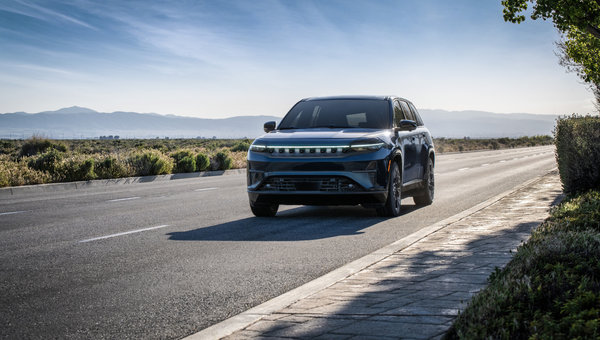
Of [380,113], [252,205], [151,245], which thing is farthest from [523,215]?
[151,245]

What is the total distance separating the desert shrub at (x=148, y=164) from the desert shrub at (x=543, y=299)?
22272mm

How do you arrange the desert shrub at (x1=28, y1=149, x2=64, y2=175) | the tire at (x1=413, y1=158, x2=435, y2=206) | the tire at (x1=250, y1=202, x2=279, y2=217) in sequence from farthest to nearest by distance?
the desert shrub at (x1=28, y1=149, x2=64, y2=175) → the tire at (x1=413, y1=158, x2=435, y2=206) → the tire at (x1=250, y1=202, x2=279, y2=217)

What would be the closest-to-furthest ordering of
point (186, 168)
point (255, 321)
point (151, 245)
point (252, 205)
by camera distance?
point (255, 321), point (151, 245), point (252, 205), point (186, 168)

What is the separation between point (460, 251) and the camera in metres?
7.12

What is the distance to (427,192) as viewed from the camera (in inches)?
524

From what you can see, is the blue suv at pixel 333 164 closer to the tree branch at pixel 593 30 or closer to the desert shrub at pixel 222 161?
the tree branch at pixel 593 30

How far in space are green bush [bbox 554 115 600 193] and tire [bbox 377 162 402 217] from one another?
297cm

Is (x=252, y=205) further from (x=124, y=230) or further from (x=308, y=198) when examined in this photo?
(x=124, y=230)

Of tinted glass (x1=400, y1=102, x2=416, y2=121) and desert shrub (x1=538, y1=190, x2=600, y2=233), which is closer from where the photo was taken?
desert shrub (x1=538, y1=190, x2=600, y2=233)

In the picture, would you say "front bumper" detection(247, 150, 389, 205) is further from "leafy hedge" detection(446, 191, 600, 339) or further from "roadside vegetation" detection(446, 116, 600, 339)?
"leafy hedge" detection(446, 191, 600, 339)

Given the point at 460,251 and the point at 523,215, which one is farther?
the point at 523,215

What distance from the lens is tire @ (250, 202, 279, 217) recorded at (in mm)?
11203

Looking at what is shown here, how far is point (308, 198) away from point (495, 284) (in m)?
5.71

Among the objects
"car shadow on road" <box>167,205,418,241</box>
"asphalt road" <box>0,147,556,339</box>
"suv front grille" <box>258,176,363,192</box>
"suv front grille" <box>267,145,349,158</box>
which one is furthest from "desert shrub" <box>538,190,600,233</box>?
"suv front grille" <box>267,145,349,158</box>
